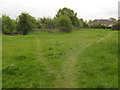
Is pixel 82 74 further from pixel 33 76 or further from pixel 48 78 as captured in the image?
pixel 33 76

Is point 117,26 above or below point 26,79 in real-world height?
above

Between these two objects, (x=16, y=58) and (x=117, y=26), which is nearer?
(x=16, y=58)

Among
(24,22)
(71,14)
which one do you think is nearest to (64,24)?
(24,22)

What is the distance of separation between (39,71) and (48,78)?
904mm

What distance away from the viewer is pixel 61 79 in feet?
18.1

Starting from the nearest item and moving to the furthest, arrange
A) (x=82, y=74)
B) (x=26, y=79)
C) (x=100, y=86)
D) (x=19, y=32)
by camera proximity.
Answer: (x=100, y=86), (x=26, y=79), (x=82, y=74), (x=19, y=32)

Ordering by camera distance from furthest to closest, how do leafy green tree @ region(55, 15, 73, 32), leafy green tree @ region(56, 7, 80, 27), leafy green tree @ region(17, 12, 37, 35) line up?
leafy green tree @ region(56, 7, 80, 27), leafy green tree @ region(55, 15, 73, 32), leafy green tree @ region(17, 12, 37, 35)

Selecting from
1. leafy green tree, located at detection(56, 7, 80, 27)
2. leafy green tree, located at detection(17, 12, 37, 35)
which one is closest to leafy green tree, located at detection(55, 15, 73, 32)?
leafy green tree, located at detection(17, 12, 37, 35)

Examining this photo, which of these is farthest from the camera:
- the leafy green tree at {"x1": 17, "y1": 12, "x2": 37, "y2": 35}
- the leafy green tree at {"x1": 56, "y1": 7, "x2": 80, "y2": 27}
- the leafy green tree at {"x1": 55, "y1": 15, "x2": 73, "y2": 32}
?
the leafy green tree at {"x1": 56, "y1": 7, "x2": 80, "y2": 27}

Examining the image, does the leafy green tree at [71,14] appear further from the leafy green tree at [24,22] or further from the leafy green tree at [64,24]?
the leafy green tree at [24,22]

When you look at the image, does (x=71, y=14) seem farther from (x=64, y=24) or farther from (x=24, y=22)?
(x=24, y=22)

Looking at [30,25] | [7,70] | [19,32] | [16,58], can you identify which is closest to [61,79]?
[7,70]

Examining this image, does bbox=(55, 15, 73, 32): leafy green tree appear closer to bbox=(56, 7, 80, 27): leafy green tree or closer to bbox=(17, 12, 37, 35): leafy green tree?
bbox=(17, 12, 37, 35): leafy green tree

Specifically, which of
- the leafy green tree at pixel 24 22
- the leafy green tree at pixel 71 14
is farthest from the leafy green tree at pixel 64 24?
the leafy green tree at pixel 71 14
